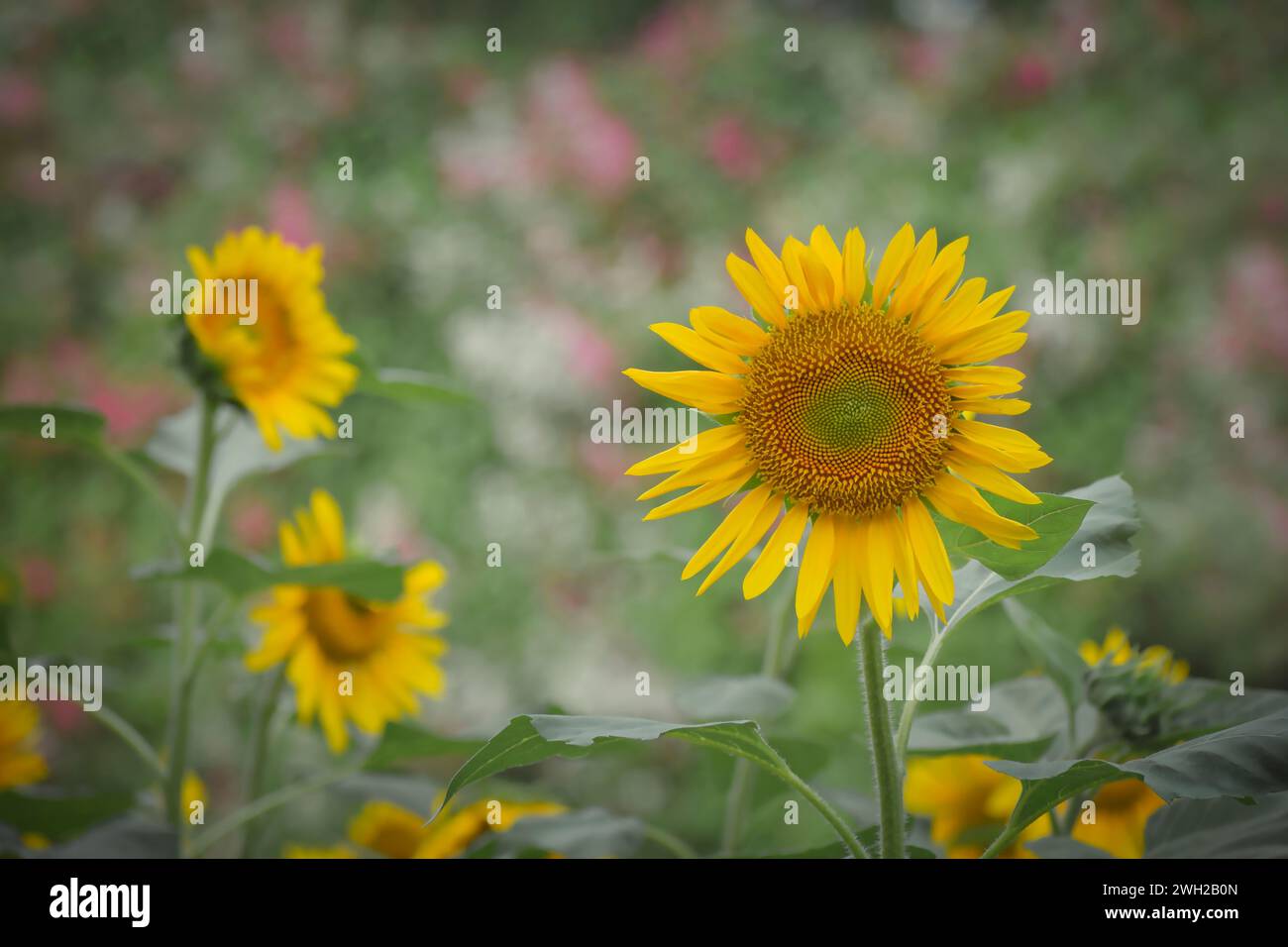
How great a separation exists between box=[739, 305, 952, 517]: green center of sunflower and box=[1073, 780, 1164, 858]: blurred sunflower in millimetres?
326

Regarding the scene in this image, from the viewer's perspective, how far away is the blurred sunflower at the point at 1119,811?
717 mm

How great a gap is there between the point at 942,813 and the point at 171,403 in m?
1.67

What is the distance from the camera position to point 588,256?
6.74ft

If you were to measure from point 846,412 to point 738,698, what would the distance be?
213 millimetres

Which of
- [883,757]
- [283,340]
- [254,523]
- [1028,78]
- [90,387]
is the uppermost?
[1028,78]

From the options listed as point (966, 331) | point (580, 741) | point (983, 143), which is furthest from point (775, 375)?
point (983, 143)

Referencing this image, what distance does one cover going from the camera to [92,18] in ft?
7.48

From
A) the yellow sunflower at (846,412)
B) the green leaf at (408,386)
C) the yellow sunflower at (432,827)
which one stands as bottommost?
the yellow sunflower at (432,827)

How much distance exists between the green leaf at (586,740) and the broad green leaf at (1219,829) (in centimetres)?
18

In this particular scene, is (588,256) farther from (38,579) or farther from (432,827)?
(432,827)

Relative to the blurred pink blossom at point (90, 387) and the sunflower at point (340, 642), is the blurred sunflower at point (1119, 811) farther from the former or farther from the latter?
the blurred pink blossom at point (90, 387)

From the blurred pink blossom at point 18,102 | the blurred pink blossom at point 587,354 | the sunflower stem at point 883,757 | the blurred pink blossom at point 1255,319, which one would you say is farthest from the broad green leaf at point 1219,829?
the blurred pink blossom at point 18,102

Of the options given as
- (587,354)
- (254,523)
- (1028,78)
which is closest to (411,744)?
(587,354)

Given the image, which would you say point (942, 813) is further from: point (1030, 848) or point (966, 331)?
point (966, 331)
